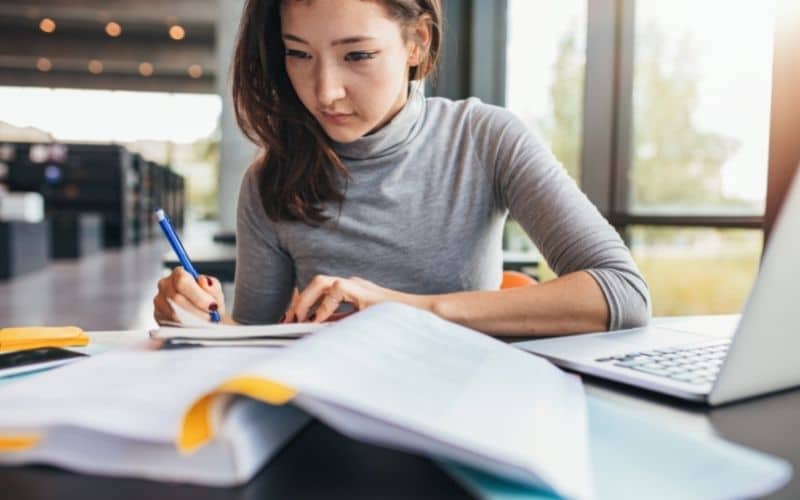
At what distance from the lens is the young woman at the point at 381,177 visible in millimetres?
1074

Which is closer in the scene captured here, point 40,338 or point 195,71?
point 40,338

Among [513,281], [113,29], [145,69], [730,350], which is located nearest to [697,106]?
[513,281]

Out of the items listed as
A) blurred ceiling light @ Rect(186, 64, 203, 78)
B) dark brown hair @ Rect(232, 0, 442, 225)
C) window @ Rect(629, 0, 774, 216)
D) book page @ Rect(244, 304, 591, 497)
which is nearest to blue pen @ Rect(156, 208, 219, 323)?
dark brown hair @ Rect(232, 0, 442, 225)

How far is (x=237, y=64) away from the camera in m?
1.18

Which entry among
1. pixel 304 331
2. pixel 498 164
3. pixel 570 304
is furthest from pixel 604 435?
pixel 498 164

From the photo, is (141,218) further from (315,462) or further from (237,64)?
(315,462)

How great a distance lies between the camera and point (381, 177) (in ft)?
4.04

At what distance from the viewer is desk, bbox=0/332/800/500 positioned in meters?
0.36

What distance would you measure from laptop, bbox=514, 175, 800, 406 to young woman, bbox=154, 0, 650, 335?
0.33 metres

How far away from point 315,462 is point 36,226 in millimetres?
7291

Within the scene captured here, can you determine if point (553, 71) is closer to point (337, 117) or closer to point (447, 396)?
point (337, 117)

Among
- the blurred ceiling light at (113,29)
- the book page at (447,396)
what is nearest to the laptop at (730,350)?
the book page at (447,396)

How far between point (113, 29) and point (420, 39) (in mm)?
11872

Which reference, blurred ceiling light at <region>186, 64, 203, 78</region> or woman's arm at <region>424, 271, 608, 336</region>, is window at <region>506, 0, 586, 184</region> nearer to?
woman's arm at <region>424, 271, 608, 336</region>
